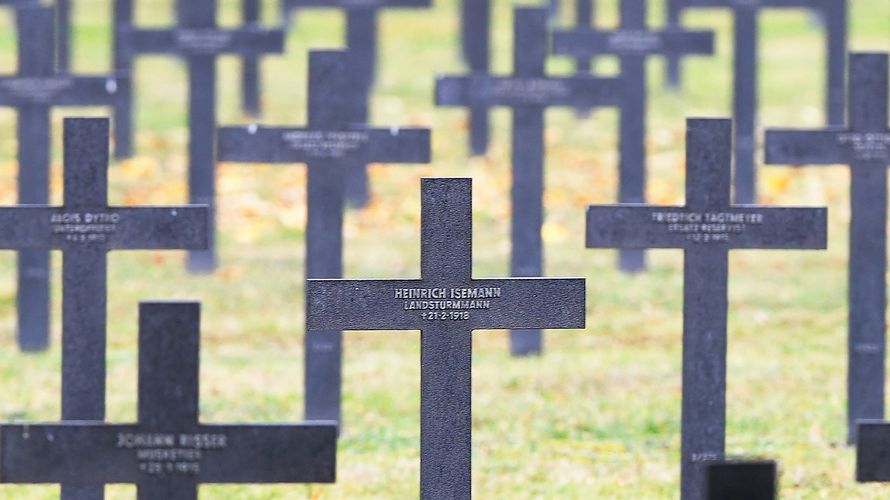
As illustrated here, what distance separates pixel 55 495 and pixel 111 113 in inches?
450

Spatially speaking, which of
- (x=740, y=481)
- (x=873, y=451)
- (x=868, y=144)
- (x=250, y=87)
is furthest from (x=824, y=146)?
(x=250, y=87)

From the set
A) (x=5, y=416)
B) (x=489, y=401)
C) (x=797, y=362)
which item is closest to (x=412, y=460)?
(x=489, y=401)

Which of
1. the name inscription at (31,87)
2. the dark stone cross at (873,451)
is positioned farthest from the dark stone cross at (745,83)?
the dark stone cross at (873,451)

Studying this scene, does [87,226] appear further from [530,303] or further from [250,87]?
[250,87]

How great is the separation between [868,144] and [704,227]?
1.86m

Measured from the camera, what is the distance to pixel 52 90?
13680 mm

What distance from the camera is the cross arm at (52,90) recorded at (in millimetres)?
13627

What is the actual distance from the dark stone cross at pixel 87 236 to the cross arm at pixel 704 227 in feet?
5.79

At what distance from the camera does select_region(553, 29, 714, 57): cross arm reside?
1634 cm

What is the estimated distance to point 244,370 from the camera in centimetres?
1295

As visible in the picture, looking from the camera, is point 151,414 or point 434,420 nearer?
point 151,414

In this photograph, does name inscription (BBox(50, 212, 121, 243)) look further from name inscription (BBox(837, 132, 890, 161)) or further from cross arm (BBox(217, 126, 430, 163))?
name inscription (BBox(837, 132, 890, 161))

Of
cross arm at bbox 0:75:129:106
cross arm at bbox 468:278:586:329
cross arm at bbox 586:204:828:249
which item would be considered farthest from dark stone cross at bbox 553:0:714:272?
cross arm at bbox 468:278:586:329

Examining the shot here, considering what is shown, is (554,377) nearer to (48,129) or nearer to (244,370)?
(244,370)
